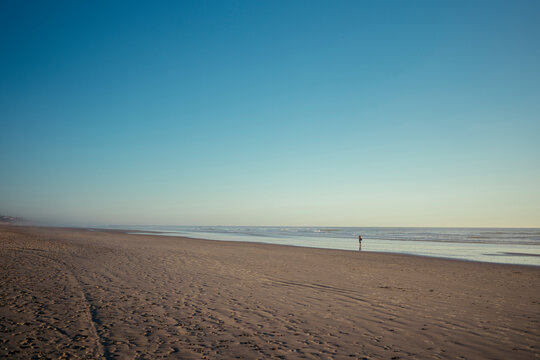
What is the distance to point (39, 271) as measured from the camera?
1296 cm

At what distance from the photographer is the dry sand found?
6.01 meters

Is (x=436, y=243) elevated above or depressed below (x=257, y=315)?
below

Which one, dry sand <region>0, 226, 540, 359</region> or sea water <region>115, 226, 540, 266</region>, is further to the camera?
sea water <region>115, 226, 540, 266</region>

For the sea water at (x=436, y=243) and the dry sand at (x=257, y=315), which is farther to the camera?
the sea water at (x=436, y=243)

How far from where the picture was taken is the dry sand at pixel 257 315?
19.7ft

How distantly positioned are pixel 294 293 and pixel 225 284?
116 inches

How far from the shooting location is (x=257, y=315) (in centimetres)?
818

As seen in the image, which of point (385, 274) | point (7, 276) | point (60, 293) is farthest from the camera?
point (385, 274)

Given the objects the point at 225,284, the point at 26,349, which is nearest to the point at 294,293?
the point at 225,284

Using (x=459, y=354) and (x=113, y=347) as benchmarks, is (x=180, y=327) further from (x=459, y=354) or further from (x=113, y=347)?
(x=459, y=354)

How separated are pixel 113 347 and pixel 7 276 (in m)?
9.17

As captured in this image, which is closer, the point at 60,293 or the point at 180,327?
the point at 180,327

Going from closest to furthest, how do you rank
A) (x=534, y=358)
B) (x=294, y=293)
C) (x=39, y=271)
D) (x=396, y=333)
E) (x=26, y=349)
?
(x=26, y=349)
(x=534, y=358)
(x=396, y=333)
(x=294, y=293)
(x=39, y=271)

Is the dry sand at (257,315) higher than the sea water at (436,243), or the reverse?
the dry sand at (257,315)
